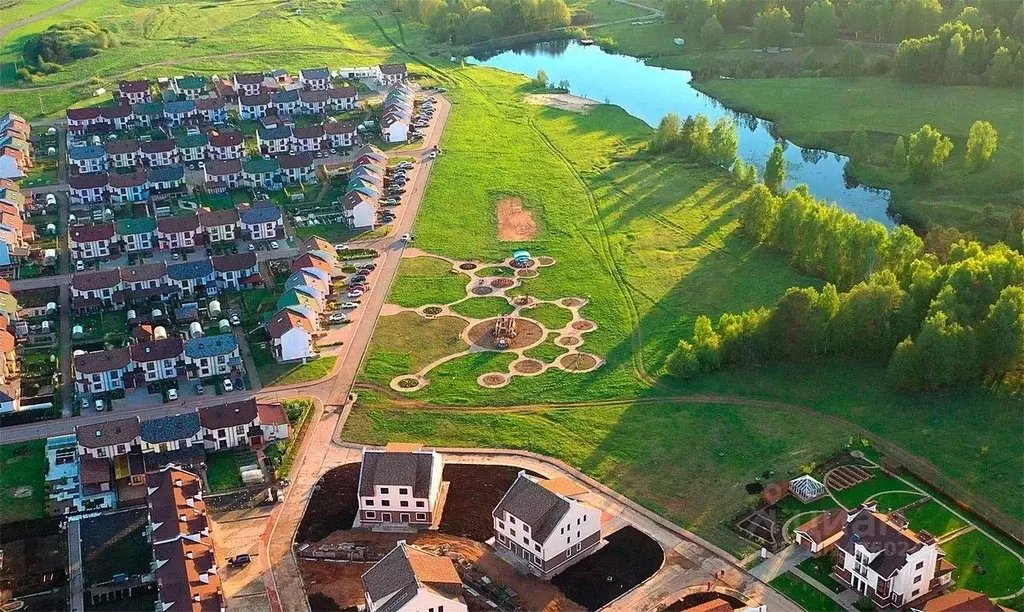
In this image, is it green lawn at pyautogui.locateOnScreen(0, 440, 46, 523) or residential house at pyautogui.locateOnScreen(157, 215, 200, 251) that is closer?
green lawn at pyautogui.locateOnScreen(0, 440, 46, 523)

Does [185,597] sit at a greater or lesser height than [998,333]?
lesser

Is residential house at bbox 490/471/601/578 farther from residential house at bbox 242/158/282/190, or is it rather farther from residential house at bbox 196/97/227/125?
residential house at bbox 196/97/227/125

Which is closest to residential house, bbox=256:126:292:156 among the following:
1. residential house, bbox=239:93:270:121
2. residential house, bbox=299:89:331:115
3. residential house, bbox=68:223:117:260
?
residential house, bbox=239:93:270:121

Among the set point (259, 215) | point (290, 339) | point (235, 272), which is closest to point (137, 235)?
point (259, 215)

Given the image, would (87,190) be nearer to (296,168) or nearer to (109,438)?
(296,168)

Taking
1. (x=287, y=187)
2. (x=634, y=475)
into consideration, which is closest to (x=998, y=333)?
(x=634, y=475)

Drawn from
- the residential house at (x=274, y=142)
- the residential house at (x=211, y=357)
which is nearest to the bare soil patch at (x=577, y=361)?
the residential house at (x=211, y=357)

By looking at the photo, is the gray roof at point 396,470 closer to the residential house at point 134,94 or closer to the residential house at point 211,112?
the residential house at point 211,112

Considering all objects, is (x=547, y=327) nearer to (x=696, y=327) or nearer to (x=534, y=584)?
(x=696, y=327)
